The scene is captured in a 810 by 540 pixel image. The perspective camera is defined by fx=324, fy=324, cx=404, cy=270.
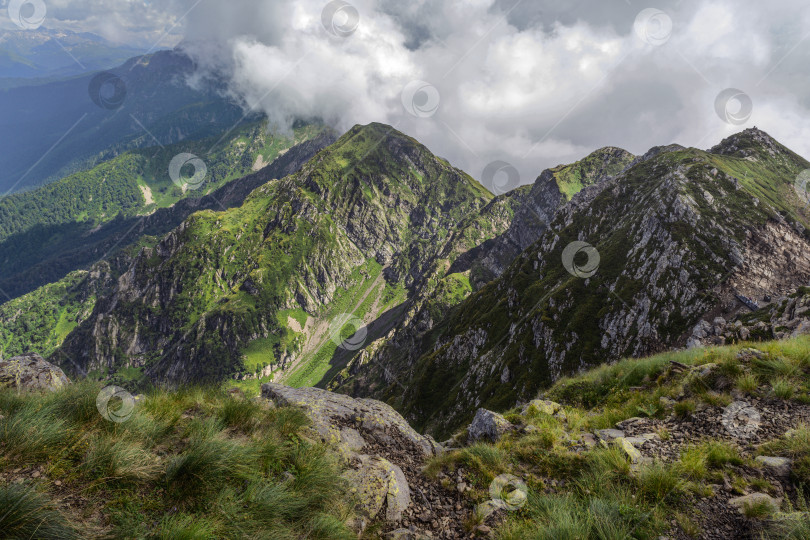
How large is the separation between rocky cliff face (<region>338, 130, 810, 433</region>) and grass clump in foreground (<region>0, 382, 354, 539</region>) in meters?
82.7

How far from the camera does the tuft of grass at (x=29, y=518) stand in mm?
3689

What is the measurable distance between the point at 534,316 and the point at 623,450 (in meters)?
105

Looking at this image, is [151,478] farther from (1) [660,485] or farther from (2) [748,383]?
(2) [748,383]

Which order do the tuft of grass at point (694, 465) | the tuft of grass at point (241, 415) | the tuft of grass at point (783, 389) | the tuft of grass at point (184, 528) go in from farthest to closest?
the tuft of grass at point (783, 389), the tuft of grass at point (241, 415), the tuft of grass at point (694, 465), the tuft of grass at point (184, 528)

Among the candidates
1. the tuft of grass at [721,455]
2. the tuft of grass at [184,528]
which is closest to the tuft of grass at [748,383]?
the tuft of grass at [721,455]

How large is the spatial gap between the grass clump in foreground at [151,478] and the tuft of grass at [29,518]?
0.04ft

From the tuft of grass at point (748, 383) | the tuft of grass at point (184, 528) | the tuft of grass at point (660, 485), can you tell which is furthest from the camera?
the tuft of grass at point (748, 383)

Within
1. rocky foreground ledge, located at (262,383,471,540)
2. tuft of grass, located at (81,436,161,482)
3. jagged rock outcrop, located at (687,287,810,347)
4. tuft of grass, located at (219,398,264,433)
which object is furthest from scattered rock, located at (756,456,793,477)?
jagged rock outcrop, located at (687,287,810,347)

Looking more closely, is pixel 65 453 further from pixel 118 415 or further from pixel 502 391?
pixel 502 391

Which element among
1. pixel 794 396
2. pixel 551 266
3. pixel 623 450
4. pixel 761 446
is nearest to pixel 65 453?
pixel 623 450

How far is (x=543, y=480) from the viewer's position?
7.70 meters

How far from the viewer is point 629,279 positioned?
91.0 meters

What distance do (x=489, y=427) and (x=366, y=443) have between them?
4676 mm

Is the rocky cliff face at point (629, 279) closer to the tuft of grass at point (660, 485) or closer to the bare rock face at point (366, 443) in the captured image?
the bare rock face at point (366, 443)
